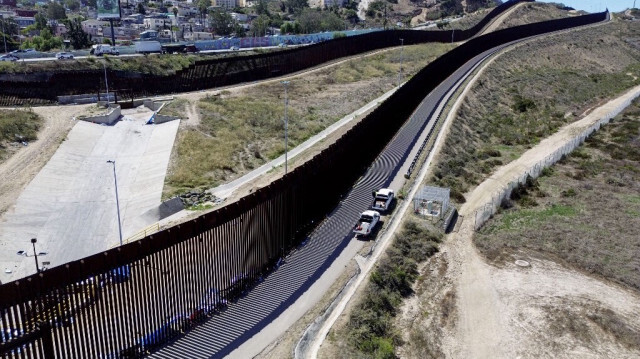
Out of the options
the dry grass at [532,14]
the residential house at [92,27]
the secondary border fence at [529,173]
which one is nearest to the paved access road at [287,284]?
the secondary border fence at [529,173]

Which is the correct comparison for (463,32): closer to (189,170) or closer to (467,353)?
(189,170)

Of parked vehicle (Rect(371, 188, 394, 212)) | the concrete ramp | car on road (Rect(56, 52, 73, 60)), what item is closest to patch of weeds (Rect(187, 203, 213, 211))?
the concrete ramp

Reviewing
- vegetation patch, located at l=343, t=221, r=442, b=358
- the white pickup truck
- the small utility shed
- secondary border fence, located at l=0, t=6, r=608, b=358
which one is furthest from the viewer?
the small utility shed

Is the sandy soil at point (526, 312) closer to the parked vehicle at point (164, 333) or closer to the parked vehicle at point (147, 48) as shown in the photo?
the parked vehicle at point (164, 333)

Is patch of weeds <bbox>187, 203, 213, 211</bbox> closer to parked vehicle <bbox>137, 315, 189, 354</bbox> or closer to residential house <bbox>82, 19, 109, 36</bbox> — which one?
parked vehicle <bbox>137, 315, 189, 354</bbox>

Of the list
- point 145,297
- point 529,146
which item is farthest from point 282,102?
point 145,297

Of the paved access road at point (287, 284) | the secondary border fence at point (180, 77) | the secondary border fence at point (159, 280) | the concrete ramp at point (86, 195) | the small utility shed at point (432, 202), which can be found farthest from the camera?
the secondary border fence at point (180, 77)

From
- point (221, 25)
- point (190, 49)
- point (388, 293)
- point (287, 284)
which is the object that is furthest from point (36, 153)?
point (221, 25)
